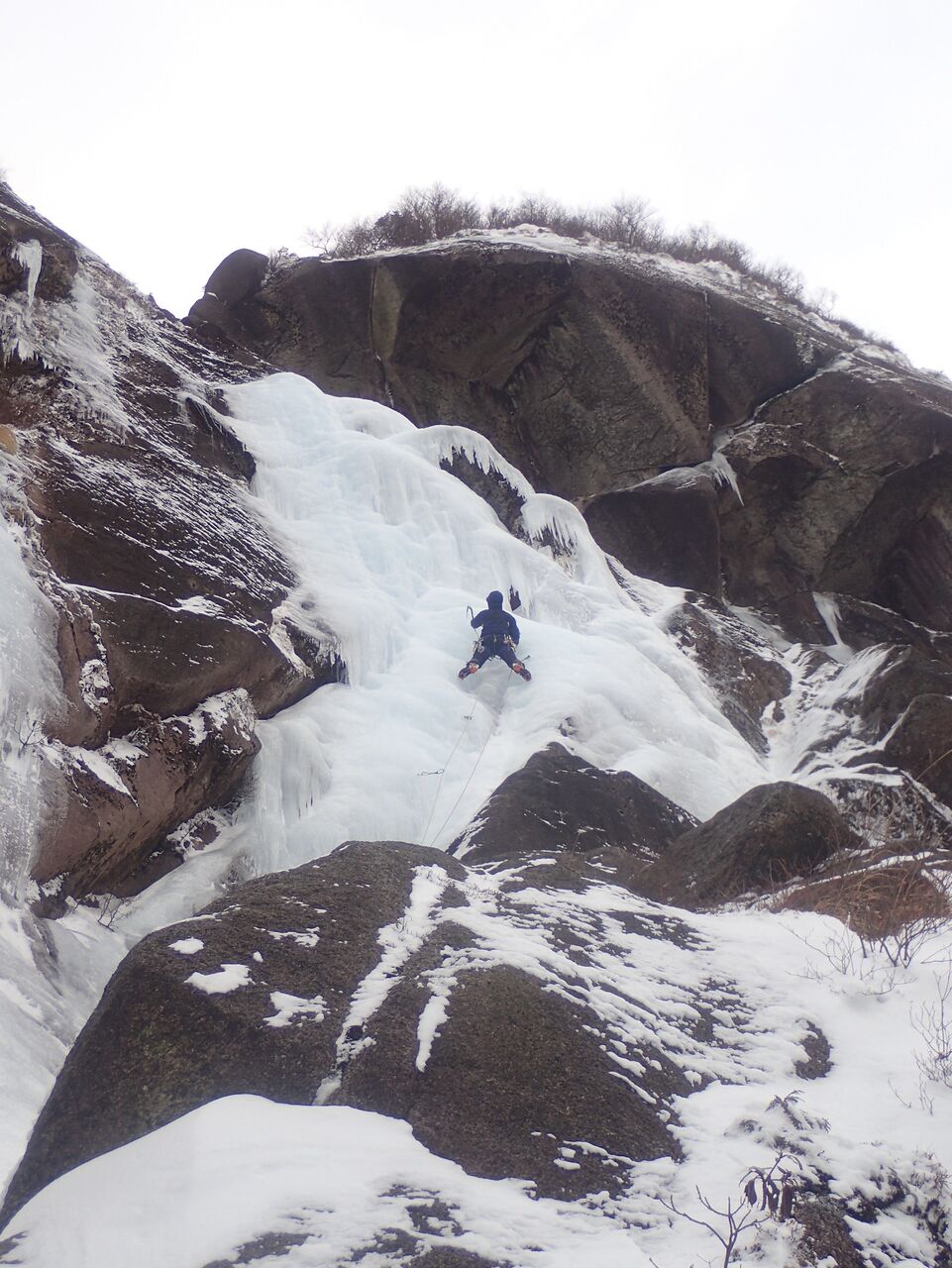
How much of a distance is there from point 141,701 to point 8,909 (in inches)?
77.8

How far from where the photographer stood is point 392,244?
58.5ft

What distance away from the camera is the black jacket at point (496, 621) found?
29.8 ft

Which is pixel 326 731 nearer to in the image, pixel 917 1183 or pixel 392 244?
pixel 917 1183

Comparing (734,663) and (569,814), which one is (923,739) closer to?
(734,663)

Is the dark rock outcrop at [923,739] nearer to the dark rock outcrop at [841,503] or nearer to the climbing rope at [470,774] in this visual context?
the climbing rope at [470,774]

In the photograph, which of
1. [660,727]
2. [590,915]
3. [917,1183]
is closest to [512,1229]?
[917,1183]

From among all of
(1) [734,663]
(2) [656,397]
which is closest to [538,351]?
(2) [656,397]

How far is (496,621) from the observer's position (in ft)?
30.0

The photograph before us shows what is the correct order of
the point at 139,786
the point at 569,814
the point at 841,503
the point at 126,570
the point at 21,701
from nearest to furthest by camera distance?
the point at 21,701
the point at 139,786
the point at 126,570
the point at 569,814
the point at 841,503

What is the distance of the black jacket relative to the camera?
358 inches

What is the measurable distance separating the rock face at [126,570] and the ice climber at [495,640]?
1.35 m

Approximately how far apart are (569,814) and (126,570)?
3.58 m

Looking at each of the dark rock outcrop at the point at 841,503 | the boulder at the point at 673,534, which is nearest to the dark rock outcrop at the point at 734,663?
the boulder at the point at 673,534

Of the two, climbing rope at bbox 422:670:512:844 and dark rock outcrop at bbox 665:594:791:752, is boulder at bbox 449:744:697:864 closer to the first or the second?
climbing rope at bbox 422:670:512:844
